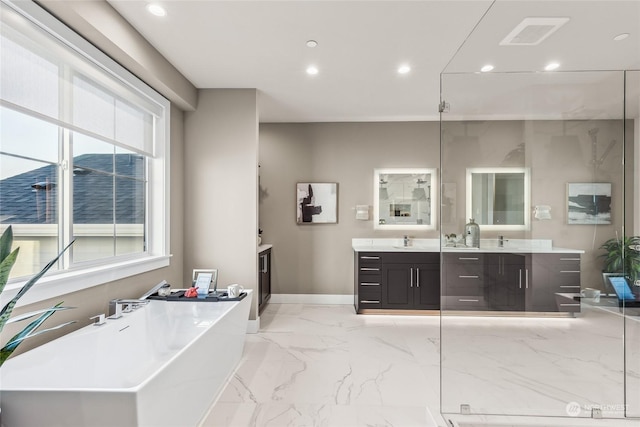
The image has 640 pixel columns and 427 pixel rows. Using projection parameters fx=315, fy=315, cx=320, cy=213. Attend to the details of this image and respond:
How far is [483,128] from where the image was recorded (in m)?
2.16

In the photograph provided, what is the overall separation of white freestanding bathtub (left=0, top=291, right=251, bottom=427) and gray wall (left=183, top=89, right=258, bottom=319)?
32.8 inches

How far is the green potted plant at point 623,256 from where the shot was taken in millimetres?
1478

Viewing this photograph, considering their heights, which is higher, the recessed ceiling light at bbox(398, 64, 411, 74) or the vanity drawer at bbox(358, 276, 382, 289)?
the recessed ceiling light at bbox(398, 64, 411, 74)

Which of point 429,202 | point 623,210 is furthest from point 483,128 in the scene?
point 429,202

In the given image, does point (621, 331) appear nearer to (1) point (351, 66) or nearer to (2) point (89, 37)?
(1) point (351, 66)

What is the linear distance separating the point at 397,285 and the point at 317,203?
65.2 inches

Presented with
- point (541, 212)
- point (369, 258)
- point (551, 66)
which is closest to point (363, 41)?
point (551, 66)

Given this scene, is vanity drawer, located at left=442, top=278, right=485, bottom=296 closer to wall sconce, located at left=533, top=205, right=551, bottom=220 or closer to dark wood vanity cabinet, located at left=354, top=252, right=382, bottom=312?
wall sconce, located at left=533, top=205, right=551, bottom=220

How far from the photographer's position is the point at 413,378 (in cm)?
255

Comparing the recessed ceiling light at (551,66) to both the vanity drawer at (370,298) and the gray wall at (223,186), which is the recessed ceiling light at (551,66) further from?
the vanity drawer at (370,298)

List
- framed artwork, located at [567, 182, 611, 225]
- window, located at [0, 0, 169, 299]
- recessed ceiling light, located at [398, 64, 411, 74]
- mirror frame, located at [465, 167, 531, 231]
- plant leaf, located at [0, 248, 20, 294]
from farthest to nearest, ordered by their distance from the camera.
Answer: recessed ceiling light, located at [398, 64, 411, 74], mirror frame, located at [465, 167, 531, 231], window, located at [0, 0, 169, 299], framed artwork, located at [567, 182, 611, 225], plant leaf, located at [0, 248, 20, 294]

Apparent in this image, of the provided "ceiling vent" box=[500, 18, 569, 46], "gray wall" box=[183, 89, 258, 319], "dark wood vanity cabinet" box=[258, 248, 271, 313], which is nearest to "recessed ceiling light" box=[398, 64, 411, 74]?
"ceiling vent" box=[500, 18, 569, 46]

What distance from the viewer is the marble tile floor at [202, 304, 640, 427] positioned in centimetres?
189

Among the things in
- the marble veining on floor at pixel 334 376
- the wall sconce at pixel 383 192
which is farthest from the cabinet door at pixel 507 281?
the wall sconce at pixel 383 192
